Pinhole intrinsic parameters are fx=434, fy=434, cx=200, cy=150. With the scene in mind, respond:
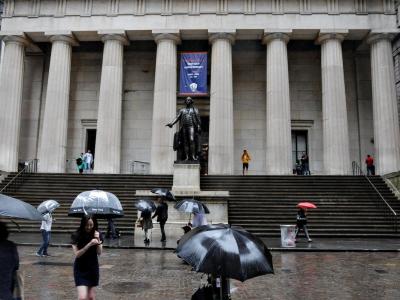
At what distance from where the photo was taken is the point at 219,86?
29703 millimetres

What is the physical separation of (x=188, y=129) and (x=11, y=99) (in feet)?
57.3

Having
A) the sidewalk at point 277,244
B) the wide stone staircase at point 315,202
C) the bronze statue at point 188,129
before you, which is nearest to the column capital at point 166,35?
the wide stone staircase at point 315,202

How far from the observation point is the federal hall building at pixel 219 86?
2925cm

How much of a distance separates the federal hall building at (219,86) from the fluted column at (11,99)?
70 mm

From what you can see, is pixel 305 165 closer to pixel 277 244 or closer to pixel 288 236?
pixel 277 244

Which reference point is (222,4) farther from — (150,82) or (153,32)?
(150,82)

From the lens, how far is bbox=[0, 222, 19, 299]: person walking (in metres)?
4.27

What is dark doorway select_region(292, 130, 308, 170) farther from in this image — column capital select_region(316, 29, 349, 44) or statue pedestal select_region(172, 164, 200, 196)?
statue pedestal select_region(172, 164, 200, 196)

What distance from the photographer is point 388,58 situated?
29.9 m

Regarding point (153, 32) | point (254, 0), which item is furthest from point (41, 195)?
point (254, 0)

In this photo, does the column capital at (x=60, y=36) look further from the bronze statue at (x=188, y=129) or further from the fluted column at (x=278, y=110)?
the bronze statue at (x=188, y=129)

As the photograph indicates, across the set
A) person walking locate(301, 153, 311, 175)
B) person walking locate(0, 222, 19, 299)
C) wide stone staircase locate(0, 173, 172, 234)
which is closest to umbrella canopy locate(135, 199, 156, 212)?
wide stone staircase locate(0, 173, 172, 234)

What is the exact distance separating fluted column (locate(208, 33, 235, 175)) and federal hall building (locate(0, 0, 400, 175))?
7 centimetres

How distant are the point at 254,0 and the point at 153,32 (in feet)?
24.6
